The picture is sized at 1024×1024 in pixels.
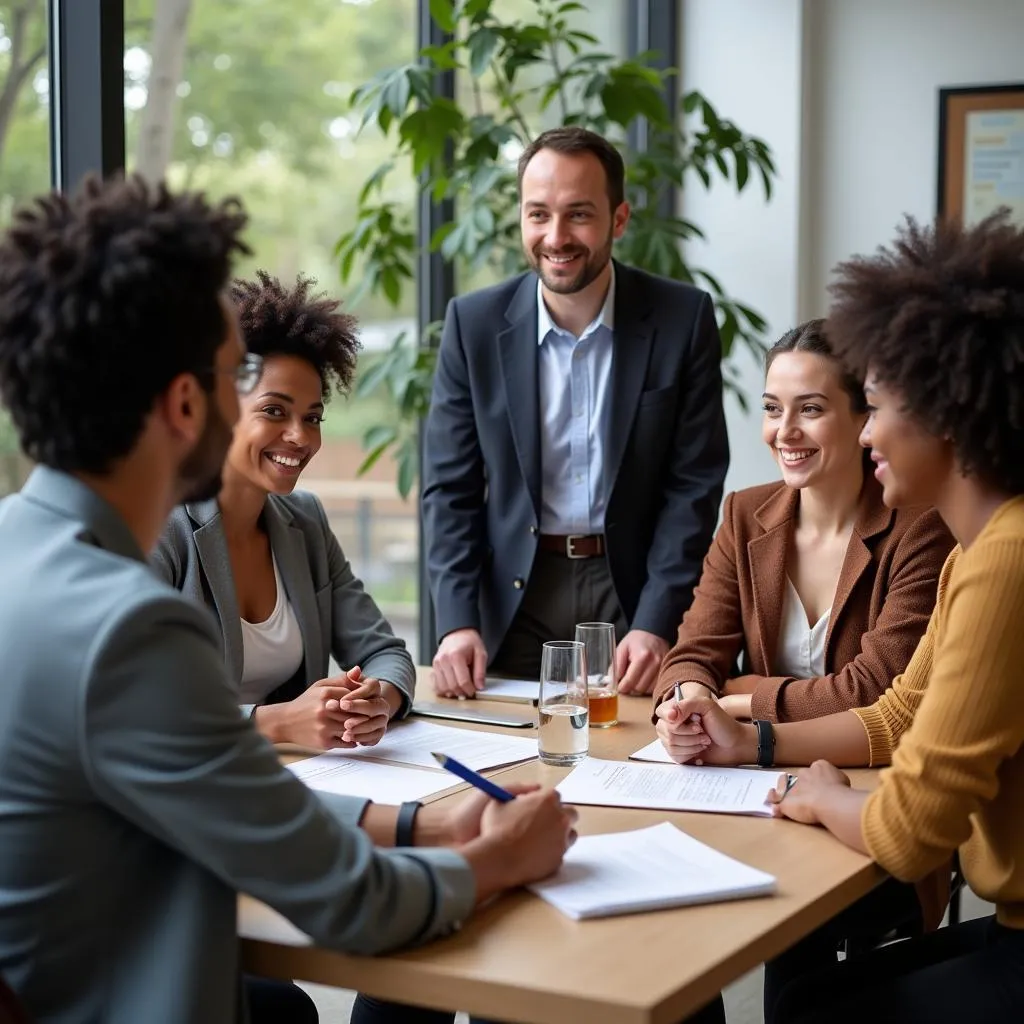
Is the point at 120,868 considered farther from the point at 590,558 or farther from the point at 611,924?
Result: the point at 590,558

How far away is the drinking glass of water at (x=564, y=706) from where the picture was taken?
6.36 ft

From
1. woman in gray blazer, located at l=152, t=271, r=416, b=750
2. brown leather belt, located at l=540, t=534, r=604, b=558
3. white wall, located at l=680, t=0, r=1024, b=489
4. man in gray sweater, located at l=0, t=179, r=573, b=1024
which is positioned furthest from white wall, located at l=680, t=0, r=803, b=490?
man in gray sweater, located at l=0, t=179, r=573, b=1024

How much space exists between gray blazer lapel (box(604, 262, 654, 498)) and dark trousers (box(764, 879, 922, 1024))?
1.04m

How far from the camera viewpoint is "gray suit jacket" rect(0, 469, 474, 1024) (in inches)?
46.0

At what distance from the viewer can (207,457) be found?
1351 mm

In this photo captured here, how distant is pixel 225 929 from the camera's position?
4.12 ft

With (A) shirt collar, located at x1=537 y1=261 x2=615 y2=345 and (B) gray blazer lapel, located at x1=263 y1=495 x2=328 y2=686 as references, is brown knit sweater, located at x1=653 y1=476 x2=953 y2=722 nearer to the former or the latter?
(B) gray blazer lapel, located at x1=263 y1=495 x2=328 y2=686

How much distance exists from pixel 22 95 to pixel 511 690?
1466 millimetres

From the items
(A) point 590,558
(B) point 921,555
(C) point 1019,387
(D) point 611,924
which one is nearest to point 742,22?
(A) point 590,558

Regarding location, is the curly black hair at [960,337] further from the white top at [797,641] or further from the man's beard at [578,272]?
the man's beard at [578,272]

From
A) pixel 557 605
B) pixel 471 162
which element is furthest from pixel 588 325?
pixel 471 162

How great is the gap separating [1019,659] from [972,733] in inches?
3.7

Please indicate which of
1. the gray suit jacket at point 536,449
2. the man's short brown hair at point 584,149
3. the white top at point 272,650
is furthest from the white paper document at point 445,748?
the man's short brown hair at point 584,149

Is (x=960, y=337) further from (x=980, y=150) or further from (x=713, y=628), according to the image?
(x=980, y=150)
